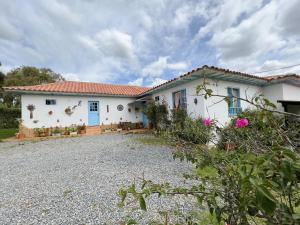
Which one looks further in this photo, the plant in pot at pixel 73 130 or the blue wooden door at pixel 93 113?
the blue wooden door at pixel 93 113

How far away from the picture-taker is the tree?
91.4 ft

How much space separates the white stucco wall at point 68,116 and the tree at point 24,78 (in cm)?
1926

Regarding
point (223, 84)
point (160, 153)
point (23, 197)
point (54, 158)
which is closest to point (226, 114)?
point (223, 84)

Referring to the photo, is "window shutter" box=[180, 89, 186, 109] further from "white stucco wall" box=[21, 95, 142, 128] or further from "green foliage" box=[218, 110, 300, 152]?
"green foliage" box=[218, 110, 300, 152]

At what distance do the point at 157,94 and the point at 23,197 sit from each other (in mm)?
11619

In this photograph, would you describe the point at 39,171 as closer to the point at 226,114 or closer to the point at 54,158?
the point at 54,158

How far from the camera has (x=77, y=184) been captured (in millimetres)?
4230

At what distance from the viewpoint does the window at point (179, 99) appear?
1100cm

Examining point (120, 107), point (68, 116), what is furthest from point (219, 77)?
point (68, 116)

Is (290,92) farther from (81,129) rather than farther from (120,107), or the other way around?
(81,129)

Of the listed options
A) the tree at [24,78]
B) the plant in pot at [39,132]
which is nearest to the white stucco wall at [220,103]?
the plant in pot at [39,132]

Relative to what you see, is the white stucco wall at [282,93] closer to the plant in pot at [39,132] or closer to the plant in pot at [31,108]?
the plant in pot at [39,132]

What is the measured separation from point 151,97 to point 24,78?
85.0 feet

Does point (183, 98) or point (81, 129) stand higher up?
point (183, 98)
